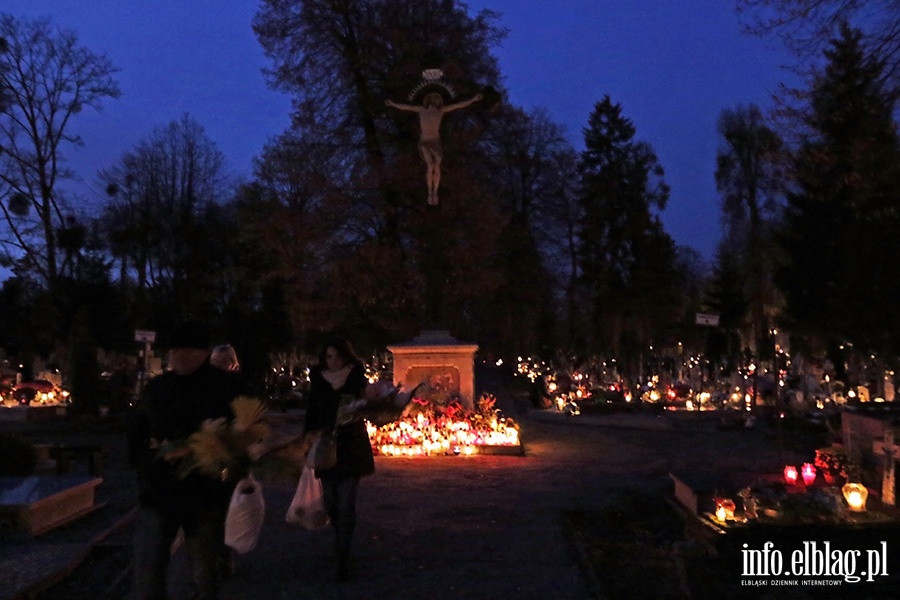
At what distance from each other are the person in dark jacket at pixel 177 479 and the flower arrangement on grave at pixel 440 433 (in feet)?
33.9

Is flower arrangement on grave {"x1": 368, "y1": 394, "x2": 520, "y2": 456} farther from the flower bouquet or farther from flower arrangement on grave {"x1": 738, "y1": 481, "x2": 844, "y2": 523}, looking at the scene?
the flower bouquet

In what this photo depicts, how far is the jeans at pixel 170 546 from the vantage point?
184 inches

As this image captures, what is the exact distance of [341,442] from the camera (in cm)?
682

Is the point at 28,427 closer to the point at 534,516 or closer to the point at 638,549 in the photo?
the point at 534,516

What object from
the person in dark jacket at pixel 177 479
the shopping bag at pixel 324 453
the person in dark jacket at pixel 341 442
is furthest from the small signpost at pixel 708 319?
the person in dark jacket at pixel 177 479

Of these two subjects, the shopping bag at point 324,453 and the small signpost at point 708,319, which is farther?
the small signpost at point 708,319

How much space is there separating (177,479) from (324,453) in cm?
210

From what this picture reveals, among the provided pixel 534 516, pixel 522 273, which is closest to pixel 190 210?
pixel 522 273

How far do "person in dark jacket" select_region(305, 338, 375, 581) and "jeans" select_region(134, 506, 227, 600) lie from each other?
1.97 metres

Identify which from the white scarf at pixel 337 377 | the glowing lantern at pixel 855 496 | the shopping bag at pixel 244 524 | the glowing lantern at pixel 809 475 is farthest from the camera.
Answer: the glowing lantern at pixel 809 475

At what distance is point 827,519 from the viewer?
7.77 m

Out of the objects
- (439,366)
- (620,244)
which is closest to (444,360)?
(439,366)

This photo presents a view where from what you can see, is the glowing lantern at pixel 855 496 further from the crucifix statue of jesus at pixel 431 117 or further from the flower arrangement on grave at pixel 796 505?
the crucifix statue of jesus at pixel 431 117

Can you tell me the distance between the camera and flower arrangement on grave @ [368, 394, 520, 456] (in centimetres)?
1541
